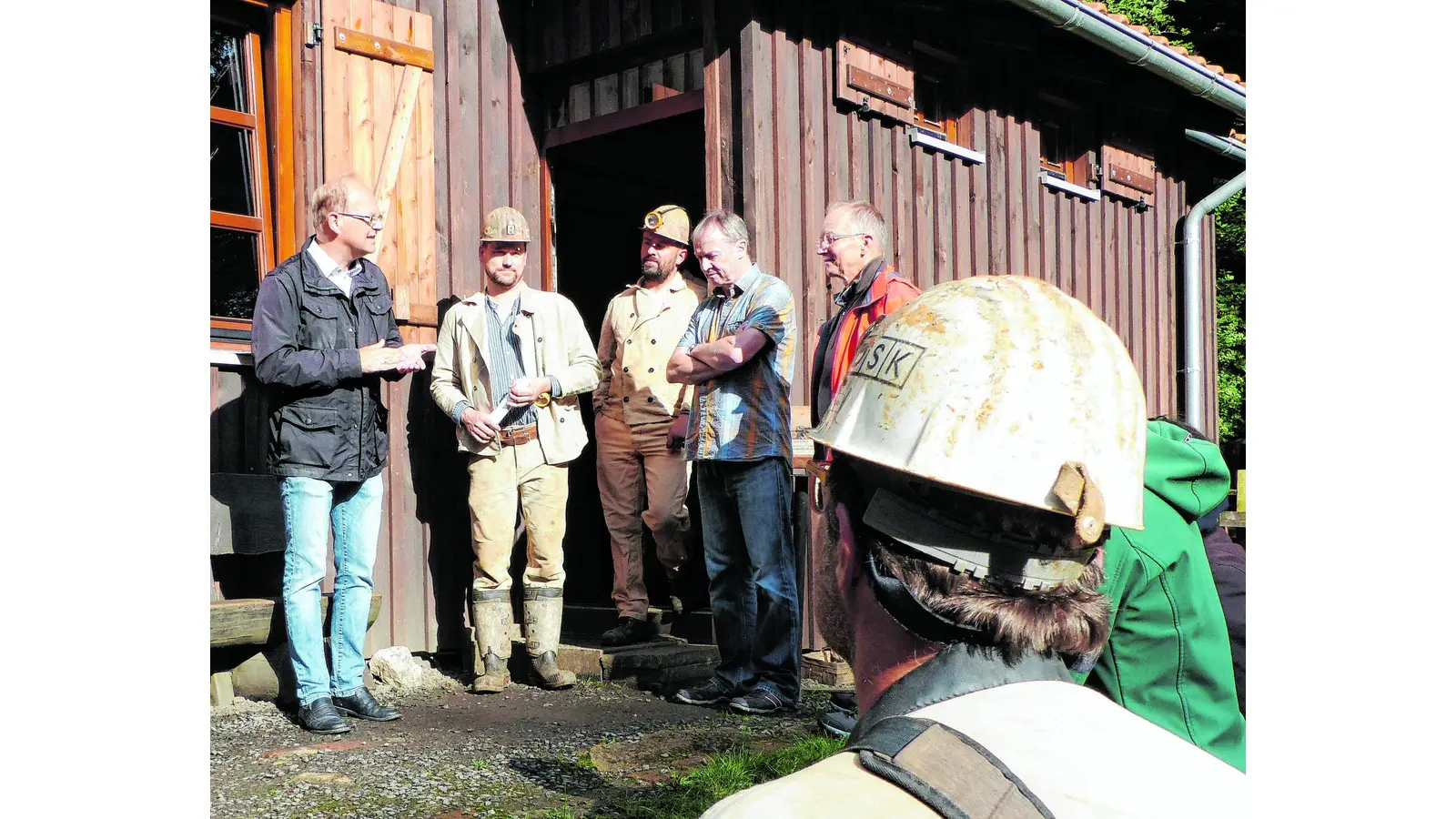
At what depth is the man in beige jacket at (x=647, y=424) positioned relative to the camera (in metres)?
6.71

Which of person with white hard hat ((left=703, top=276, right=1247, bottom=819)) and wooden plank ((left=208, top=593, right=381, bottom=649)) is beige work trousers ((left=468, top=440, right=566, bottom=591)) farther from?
person with white hard hat ((left=703, top=276, right=1247, bottom=819))

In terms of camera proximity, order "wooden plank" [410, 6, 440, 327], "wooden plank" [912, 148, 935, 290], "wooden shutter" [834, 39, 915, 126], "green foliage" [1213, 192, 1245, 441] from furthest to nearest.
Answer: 1. "green foliage" [1213, 192, 1245, 441]
2. "wooden plank" [912, 148, 935, 290]
3. "wooden shutter" [834, 39, 915, 126]
4. "wooden plank" [410, 6, 440, 327]

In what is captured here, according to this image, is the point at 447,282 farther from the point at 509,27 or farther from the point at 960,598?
the point at 960,598

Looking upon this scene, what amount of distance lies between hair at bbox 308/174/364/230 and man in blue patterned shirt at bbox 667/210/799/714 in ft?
4.88

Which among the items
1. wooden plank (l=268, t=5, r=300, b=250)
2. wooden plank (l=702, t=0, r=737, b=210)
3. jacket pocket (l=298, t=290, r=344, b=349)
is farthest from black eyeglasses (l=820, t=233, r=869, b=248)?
wooden plank (l=268, t=5, r=300, b=250)

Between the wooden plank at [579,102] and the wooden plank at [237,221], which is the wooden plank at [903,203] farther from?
the wooden plank at [237,221]

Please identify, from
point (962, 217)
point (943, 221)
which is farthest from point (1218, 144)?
point (943, 221)

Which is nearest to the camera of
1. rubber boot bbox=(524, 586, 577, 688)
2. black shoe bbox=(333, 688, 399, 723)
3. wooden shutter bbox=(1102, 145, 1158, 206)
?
black shoe bbox=(333, 688, 399, 723)

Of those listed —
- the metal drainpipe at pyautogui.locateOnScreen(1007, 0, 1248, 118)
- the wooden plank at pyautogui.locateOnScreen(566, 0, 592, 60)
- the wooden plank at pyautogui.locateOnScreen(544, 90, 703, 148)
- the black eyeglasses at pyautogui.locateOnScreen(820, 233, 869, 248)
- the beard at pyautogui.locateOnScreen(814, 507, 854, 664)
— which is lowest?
the beard at pyautogui.locateOnScreen(814, 507, 854, 664)

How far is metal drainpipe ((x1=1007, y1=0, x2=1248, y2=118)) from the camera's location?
8.22 metres

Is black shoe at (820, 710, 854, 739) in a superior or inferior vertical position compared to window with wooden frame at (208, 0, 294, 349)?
inferior

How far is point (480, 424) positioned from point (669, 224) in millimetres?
1577
